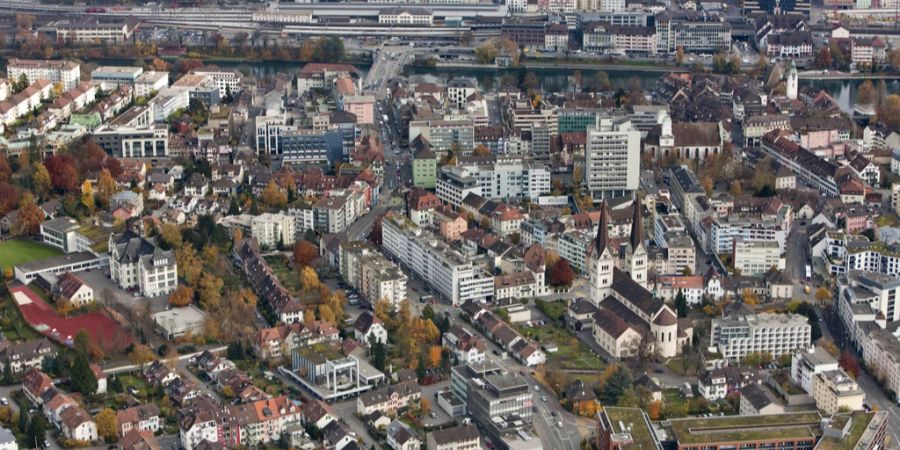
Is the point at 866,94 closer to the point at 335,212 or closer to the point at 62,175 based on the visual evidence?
the point at 335,212

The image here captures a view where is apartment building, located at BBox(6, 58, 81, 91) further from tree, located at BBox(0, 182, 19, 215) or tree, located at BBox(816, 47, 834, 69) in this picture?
tree, located at BBox(816, 47, 834, 69)

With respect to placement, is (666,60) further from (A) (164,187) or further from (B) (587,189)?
(A) (164,187)

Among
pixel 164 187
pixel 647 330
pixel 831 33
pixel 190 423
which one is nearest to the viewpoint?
pixel 190 423

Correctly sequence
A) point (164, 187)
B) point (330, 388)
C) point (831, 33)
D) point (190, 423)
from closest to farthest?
point (190, 423) < point (330, 388) < point (164, 187) < point (831, 33)

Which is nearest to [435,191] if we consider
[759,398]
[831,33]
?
[759,398]

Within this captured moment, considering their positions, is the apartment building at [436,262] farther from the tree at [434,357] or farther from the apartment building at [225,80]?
the apartment building at [225,80]

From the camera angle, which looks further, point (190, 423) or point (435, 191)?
point (435, 191)
